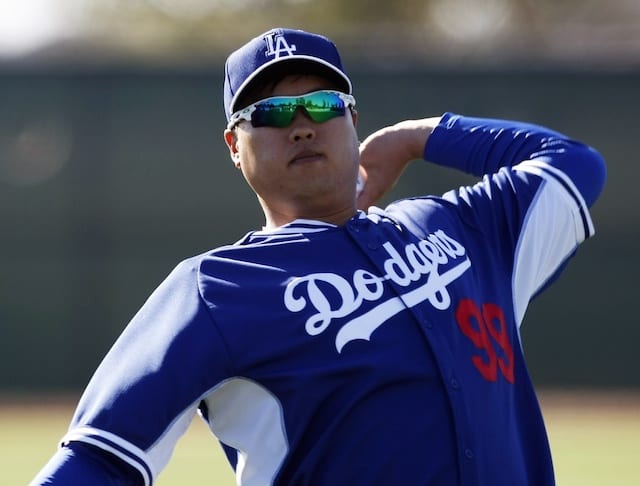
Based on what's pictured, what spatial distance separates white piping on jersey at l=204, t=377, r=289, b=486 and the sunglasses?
0.64m

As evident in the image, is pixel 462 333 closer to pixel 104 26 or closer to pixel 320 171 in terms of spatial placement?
pixel 320 171

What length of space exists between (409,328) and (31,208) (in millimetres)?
10003

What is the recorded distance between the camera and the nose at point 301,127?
266 cm

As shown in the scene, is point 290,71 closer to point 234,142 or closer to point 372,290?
point 234,142

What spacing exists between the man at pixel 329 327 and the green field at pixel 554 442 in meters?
4.18

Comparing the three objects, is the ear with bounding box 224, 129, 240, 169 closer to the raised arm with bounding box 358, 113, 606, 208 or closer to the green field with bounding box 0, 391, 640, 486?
the raised arm with bounding box 358, 113, 606, 208

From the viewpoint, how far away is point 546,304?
11844 mm

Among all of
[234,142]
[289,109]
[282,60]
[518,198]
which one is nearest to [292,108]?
[289,109]

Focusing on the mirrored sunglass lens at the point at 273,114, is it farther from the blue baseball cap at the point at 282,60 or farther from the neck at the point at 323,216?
the neck at the point at 323,216

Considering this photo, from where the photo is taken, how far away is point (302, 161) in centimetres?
268

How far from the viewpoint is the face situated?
8.79 ft

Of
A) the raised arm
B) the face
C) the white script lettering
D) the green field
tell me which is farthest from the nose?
the green field

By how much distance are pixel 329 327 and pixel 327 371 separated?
0.32 feet

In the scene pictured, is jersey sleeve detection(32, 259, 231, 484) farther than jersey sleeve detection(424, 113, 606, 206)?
No
